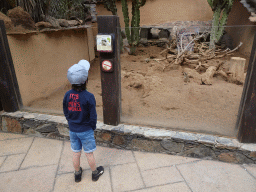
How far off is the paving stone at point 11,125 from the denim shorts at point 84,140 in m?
1.42

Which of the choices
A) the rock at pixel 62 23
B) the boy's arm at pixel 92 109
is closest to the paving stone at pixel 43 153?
the boy's arm at pixel 92 109

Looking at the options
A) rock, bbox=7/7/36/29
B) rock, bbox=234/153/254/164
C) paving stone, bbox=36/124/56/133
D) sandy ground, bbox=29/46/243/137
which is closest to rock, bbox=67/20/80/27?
sandy ground, bbox=29/46/243/137

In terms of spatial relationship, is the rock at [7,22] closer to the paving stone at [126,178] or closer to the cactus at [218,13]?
→ the paving stone at [126,178]

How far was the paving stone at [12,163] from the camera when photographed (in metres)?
2.20

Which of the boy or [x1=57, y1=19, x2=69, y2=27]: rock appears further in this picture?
[x1=57, y1=19, x2=69, y2=27]: rock

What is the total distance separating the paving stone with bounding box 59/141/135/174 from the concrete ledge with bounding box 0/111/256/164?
0.26 feet

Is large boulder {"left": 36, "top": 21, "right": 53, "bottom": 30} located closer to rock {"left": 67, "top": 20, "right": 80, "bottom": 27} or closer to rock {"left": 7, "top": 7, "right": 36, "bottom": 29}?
rock {"left": 7, "top": 7, "right": 36, "bottom": 29}

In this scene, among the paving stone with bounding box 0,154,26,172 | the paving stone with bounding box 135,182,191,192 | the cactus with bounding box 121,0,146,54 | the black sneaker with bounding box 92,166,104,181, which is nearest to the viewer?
the paving stone with bounding box 135,182,191,192

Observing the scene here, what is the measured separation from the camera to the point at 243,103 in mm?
2082

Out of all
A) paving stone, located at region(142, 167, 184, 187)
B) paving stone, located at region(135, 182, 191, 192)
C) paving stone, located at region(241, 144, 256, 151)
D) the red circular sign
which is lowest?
paving stone, located at region(135, 182, 191, 192)

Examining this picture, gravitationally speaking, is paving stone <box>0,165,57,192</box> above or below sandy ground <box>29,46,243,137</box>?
below

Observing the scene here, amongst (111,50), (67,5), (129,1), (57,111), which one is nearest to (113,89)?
(111,50)

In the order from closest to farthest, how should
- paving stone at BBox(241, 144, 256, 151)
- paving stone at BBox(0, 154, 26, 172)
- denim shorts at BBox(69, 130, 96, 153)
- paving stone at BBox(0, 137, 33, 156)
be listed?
denim shorts at BBox(69, 130, 96, 153), paving stone at BBox(241, 144, 256, 151), paving stone at BBox(0, 154, 26, 172), paving stone at BBox(0, 137, 33, 156)

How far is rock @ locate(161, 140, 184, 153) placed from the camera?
2.28 m
